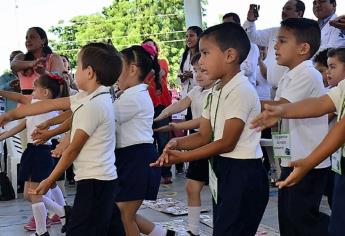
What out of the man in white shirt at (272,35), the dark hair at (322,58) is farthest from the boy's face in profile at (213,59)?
the man in white shirt at (272,35)

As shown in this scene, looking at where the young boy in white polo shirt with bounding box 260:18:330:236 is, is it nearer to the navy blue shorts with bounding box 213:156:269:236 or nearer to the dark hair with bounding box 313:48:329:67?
the navy blue shorts with bounding box 213:156:269:236

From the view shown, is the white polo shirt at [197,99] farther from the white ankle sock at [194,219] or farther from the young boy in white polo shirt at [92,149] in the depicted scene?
the young boy in white polo shirt at [92,149]

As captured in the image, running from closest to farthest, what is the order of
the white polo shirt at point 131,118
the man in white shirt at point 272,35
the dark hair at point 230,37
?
the dark hair at point 230,37
the white polo shirt at point 131,118
the man in white shirt at point 272,35

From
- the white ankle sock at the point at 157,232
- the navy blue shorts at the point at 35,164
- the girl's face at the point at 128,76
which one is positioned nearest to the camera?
the girl's face at the point at 128,76

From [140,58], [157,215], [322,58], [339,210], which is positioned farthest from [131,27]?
[339,210]

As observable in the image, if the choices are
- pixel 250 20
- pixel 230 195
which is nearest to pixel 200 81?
pixel 230 195

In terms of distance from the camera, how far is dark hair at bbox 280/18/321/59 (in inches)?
135

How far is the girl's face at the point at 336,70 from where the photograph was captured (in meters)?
3.78

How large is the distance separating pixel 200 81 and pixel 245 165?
1.87 m

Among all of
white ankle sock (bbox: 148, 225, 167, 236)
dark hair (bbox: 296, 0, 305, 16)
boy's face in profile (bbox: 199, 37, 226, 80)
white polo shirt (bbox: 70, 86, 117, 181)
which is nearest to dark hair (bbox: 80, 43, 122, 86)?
white polo shirt (bbox: 70, 86, 117, 181)

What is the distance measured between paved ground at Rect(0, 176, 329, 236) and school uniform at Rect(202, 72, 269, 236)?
1.87m

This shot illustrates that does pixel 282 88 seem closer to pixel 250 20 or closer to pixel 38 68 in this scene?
pixel 38 68

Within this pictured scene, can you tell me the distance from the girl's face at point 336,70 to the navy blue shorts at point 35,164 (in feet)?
7.94

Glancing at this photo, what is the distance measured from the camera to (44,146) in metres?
4.99
